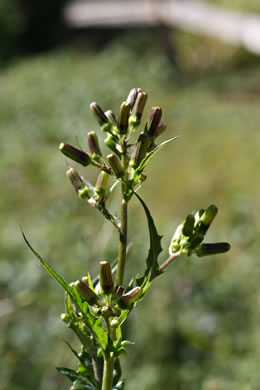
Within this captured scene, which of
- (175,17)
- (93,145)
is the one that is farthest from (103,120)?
(175,17)

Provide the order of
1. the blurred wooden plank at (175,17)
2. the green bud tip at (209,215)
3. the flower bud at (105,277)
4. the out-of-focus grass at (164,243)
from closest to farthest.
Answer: the flower bud at (105,277)
the green bud tip at (209,215)
the out-of-focus grass at (164,243)
the blurred wooden plank at (175,17)

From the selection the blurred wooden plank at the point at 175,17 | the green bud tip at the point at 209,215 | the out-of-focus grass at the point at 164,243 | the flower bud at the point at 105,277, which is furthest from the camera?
the blurred wooden plank at the point at 175,17

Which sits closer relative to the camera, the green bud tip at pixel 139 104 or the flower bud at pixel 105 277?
the flower bud at pixel 105 277

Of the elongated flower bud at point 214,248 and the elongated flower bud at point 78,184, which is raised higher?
the elongated flower bud at point 78,184

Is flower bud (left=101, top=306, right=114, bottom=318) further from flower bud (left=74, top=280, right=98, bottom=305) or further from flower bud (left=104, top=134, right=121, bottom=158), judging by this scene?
flower bud (left=104, top=134, right=121, bottom=158)

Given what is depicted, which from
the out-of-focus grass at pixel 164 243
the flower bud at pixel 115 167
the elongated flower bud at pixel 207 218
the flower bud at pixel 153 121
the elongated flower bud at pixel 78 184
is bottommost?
the elongated flower bud at pixel 207 218

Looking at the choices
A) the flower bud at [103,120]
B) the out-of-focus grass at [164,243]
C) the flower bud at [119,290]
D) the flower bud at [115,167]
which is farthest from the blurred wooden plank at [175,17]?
the flower bud at [119,290]

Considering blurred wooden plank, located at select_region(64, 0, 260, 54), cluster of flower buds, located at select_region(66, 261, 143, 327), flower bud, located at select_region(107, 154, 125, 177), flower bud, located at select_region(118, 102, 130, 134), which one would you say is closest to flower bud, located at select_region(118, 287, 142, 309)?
cluster of flower buds, located at select_region(66, 261, 143, 327)

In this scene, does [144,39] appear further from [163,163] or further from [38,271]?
[38,271]

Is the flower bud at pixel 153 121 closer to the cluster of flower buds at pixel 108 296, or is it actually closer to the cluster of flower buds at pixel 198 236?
the cluster of flower buds at pixel 198 236
